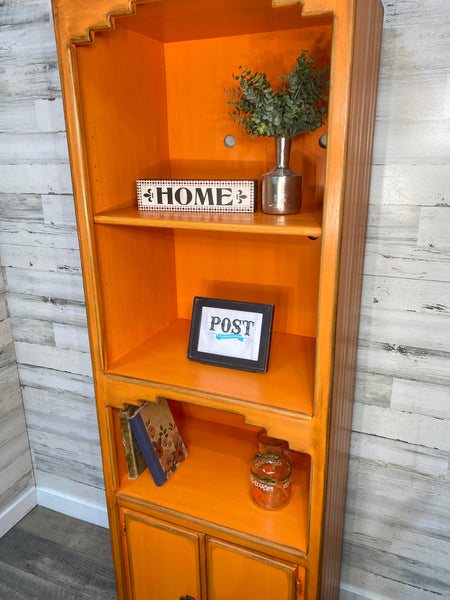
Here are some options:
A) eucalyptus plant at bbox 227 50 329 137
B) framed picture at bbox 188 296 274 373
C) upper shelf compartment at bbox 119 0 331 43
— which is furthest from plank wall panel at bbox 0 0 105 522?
eucalyptus plant at bbox 227 50 329 137

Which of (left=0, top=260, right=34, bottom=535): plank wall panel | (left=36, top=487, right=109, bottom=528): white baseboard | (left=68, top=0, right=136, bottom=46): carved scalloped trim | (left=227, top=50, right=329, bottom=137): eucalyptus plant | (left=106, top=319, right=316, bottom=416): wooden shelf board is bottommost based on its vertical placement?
(left=36, top=487, right=109, bottom=528): white baseboard

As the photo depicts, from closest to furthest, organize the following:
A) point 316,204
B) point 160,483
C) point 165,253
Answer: point 316,204 → point 160,483 → point 165,253

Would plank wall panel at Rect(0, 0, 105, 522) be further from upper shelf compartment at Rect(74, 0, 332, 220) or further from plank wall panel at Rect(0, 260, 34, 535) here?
upper shelf compartment at Rect(74, 0, 332, 220)

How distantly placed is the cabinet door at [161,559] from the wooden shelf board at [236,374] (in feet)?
→ 1.60

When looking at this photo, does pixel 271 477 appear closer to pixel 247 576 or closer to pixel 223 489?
pixel 223 489

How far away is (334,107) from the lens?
37.1 inches

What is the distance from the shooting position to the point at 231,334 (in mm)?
1385

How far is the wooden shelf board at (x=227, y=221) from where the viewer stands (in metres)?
1.05

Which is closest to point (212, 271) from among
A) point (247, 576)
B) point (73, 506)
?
point (247, 576)

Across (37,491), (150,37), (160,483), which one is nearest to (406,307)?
(160,483)

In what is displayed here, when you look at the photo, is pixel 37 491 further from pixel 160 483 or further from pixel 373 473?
pixel 373 473

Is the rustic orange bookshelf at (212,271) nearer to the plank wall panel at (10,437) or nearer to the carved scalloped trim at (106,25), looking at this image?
the carved scalloped trim at (106,25)

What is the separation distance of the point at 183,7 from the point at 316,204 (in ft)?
2.02

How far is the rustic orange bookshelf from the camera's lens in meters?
1.11
